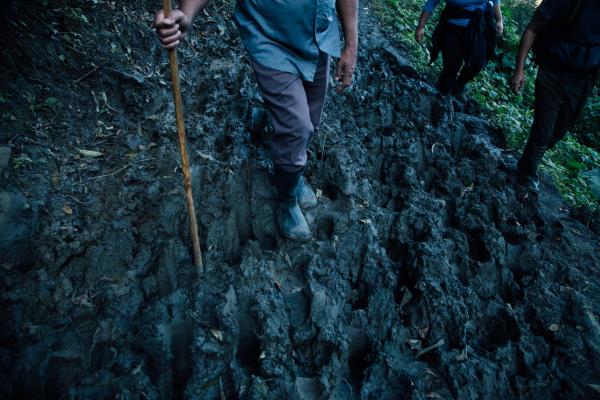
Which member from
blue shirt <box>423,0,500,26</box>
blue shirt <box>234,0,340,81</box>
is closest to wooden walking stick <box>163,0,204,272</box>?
blue shirt <box>234,0,340,81</box>

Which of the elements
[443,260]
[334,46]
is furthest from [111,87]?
[443,260]

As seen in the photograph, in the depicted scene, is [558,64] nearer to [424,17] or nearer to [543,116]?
[543,116]

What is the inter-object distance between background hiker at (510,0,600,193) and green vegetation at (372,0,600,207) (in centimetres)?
67

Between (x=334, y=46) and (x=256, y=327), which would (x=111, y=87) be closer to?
(x=334, y=46)

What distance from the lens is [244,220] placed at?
257 centimetres

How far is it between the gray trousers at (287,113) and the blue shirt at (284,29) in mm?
57

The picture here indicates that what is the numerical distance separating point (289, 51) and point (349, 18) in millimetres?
443

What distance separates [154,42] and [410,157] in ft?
8.10

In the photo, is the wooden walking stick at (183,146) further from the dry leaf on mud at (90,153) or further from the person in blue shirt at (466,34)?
the person in blue shirt at (466,34)

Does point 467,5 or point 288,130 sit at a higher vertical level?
point 467,5

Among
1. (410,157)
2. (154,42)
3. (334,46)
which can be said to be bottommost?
(410,157)

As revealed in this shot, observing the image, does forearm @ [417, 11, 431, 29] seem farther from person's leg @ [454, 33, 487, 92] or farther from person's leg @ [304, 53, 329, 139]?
person's leg @ [304, 53, 329, 139]

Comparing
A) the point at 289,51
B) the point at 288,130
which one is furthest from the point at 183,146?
the point at 289,51

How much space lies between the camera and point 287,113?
2.10m
